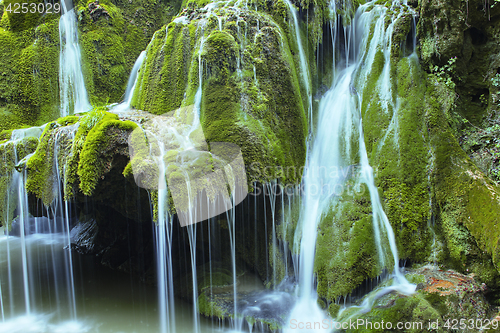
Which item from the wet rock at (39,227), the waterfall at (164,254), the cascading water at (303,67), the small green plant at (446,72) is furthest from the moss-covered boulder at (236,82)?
the wet rock at (39,227)

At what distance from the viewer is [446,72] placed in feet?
23.2

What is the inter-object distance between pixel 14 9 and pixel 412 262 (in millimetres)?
14983

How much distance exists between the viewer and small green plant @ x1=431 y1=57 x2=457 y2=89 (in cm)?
693

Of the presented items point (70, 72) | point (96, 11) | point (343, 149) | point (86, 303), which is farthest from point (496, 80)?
point (96, 11)

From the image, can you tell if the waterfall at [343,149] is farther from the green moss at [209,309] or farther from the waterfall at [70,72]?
the waterfall at [70,72]

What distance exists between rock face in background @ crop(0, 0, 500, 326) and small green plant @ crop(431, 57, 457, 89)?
1.4 inches

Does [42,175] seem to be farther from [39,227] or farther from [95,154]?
[39,227]

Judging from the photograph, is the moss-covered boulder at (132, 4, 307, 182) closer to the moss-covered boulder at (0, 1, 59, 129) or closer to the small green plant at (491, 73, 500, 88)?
the moss-covered boulder at (0, 1, 59, 129)

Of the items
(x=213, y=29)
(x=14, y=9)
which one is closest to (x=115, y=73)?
(x=14, y=9)

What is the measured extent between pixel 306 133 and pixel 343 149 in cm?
110

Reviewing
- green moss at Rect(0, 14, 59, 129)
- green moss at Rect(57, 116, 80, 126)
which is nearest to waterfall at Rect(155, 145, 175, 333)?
green moss at Rect(57, 116, 80, 126)

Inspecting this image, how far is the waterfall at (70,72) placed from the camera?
1020 centimetres

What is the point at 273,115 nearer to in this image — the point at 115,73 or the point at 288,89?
the point at 288,89

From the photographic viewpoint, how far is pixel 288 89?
25.1ft
